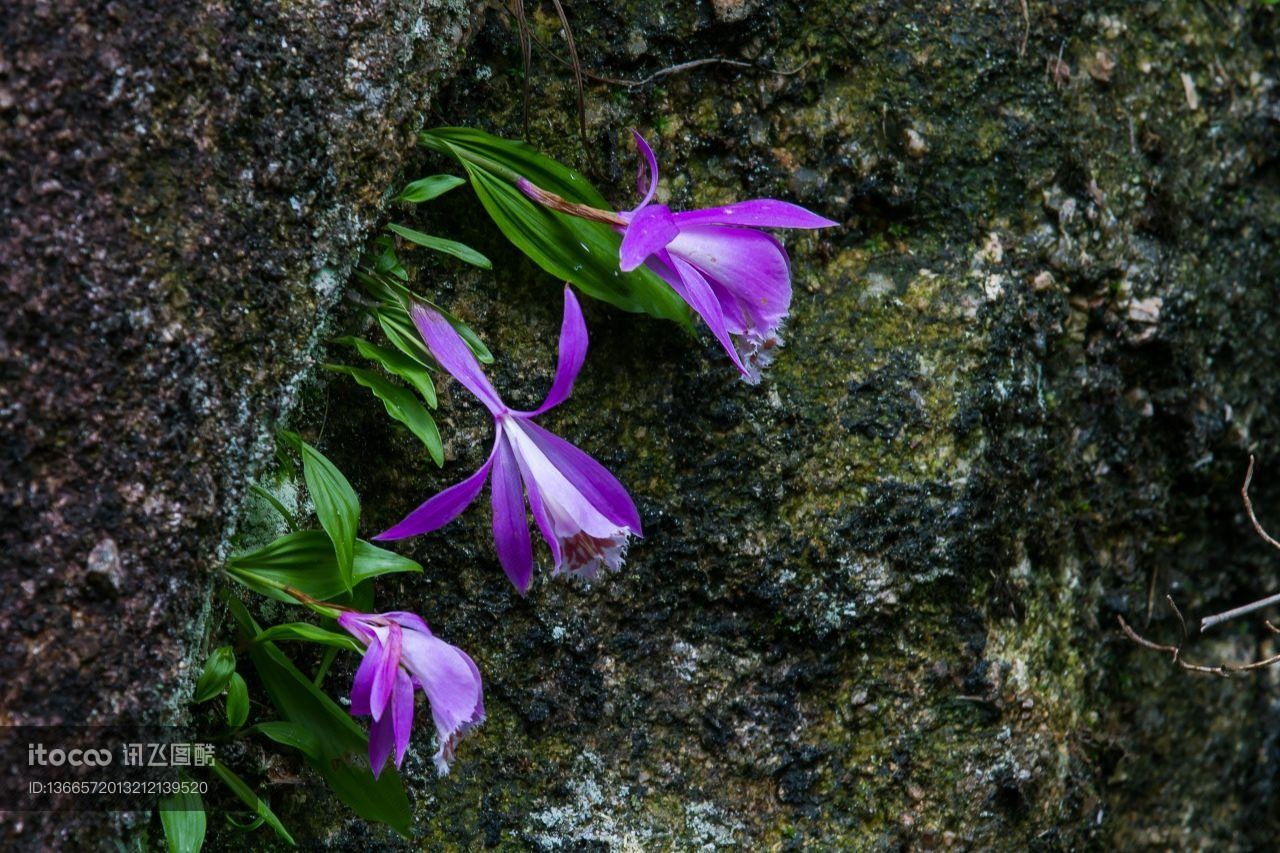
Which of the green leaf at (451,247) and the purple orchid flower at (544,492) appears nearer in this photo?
the purple orchid flower at (544,492)

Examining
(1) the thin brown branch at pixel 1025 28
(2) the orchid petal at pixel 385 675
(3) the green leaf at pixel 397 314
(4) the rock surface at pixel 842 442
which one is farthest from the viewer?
(1) the thin brown branch at pixel 1025 28

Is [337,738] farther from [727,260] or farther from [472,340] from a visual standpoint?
[727,260]

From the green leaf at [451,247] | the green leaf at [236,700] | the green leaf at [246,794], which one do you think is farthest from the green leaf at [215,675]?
the green leaf at [451,247]

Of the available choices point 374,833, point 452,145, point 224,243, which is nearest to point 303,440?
point 224,243

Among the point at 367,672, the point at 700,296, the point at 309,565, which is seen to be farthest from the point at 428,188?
the point at 367,672

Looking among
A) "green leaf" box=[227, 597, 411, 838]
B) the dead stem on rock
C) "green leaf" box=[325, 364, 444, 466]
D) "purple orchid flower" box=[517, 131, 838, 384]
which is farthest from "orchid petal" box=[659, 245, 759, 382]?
the dead stem on rock

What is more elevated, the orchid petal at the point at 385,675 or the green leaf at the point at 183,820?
the orchid petal at the point at 385,675

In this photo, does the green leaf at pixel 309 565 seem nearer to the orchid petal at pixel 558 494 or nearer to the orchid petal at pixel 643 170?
the orchid petal at pixel 558 494
